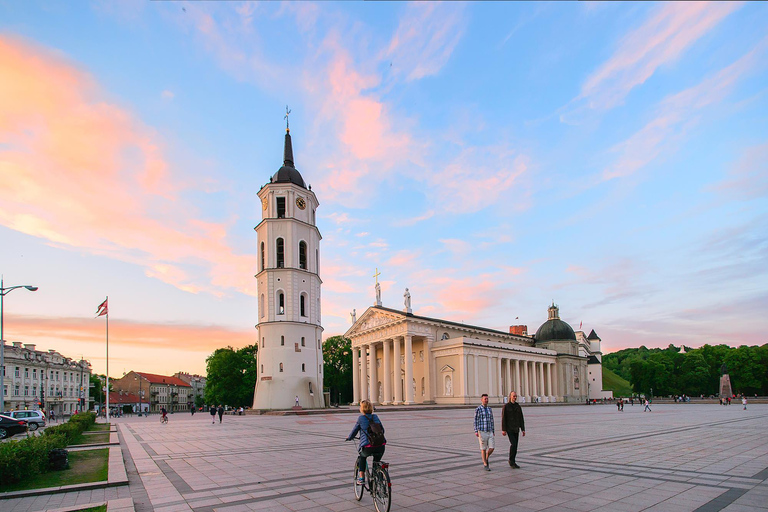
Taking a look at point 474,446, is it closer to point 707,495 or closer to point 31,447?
point 707,495

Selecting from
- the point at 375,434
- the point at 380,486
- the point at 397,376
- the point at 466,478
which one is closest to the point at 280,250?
the point at 397,376

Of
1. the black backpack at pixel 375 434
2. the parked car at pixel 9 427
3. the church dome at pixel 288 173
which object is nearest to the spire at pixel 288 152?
the church dome at pixel 288 173

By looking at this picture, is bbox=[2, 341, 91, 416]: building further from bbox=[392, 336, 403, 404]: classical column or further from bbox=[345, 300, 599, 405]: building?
bbox=[392, 336, 403, 404]: classical column

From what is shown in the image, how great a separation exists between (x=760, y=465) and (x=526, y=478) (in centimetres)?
643

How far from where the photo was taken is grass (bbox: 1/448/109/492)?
11.2 meters

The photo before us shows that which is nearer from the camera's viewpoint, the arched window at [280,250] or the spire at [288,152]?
the arched window at [280,250]

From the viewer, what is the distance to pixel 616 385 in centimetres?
13888

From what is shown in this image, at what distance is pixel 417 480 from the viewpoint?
11.1 m

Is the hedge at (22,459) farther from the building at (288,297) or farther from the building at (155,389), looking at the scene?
the building at (155,389)

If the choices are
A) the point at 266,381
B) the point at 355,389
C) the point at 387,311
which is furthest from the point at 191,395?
the point at 266,381

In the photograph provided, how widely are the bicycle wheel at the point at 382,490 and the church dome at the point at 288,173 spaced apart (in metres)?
49.0

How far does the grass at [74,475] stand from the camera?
11.2 m

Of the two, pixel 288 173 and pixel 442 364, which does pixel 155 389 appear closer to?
pixel 442 364

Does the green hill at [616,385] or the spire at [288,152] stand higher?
the spire at [288,152]
